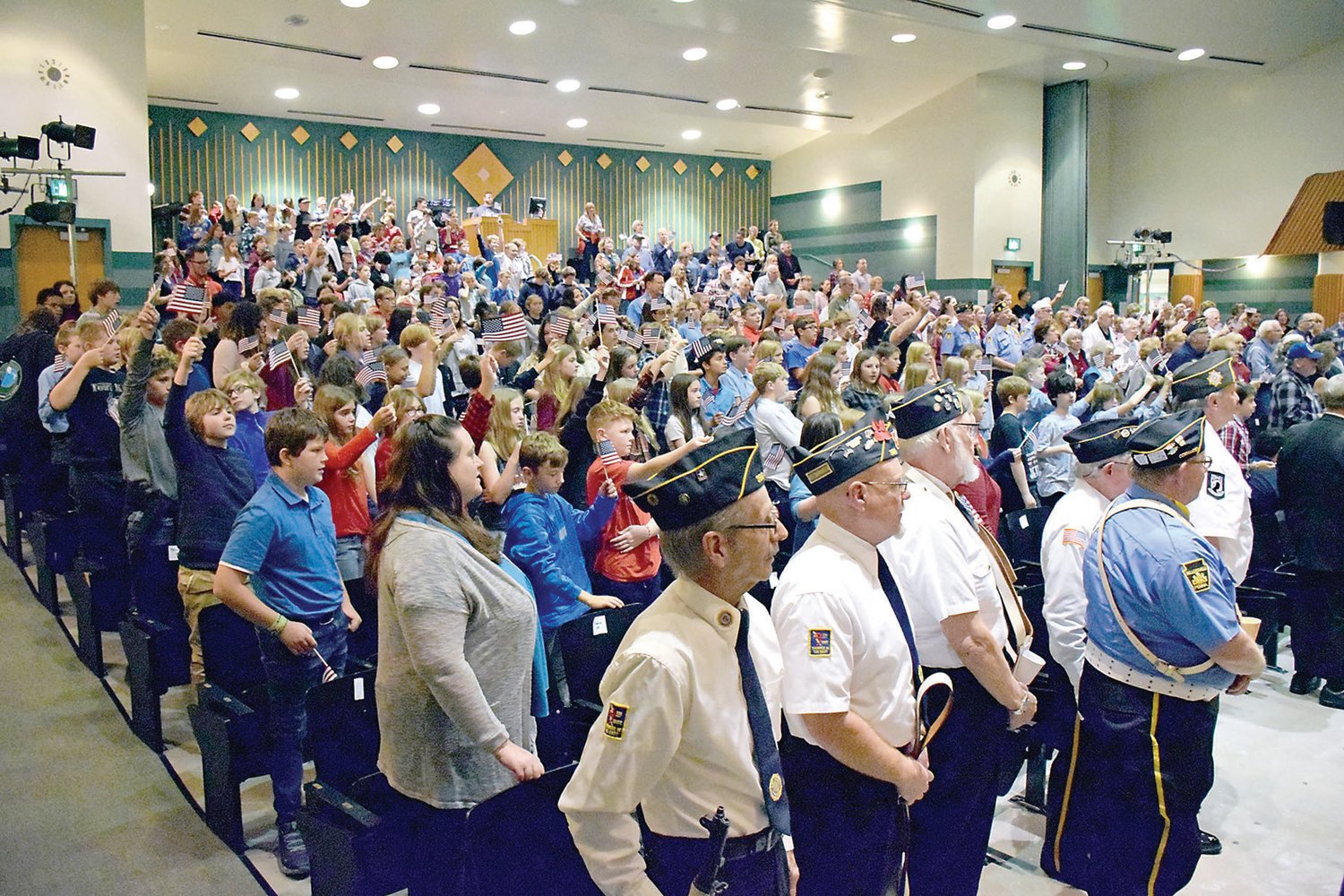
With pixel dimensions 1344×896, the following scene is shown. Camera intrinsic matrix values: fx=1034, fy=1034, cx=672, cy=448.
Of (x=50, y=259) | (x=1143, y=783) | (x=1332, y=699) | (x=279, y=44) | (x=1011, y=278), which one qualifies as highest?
(x=279, y=44)

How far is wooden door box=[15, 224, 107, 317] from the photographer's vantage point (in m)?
12.2

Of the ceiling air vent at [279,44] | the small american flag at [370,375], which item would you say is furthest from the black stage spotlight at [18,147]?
the small american flag at [370,375]

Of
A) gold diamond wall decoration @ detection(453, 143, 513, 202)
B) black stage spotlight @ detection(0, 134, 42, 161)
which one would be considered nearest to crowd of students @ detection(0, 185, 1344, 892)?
black stage spotlight @ detection(0, 134, 42, 161)

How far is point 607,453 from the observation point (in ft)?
15.5

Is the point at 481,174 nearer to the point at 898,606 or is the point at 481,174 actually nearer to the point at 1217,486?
the point at 1217,486

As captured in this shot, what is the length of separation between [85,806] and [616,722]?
10.1ft

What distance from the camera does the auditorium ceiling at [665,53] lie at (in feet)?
45.3

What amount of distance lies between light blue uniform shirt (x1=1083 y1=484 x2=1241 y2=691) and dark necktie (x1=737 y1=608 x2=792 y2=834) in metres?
1.46

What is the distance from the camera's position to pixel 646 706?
183 cm

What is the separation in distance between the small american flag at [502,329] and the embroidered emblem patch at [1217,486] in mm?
3844

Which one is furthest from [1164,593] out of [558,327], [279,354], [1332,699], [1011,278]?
[1011,278]

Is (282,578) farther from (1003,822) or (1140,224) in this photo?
(1140,224)

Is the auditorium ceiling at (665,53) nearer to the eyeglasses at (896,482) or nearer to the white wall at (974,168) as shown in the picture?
the white wall at (974,168)

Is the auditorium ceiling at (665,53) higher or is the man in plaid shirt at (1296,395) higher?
the auditorium ceiling at (665,53)
